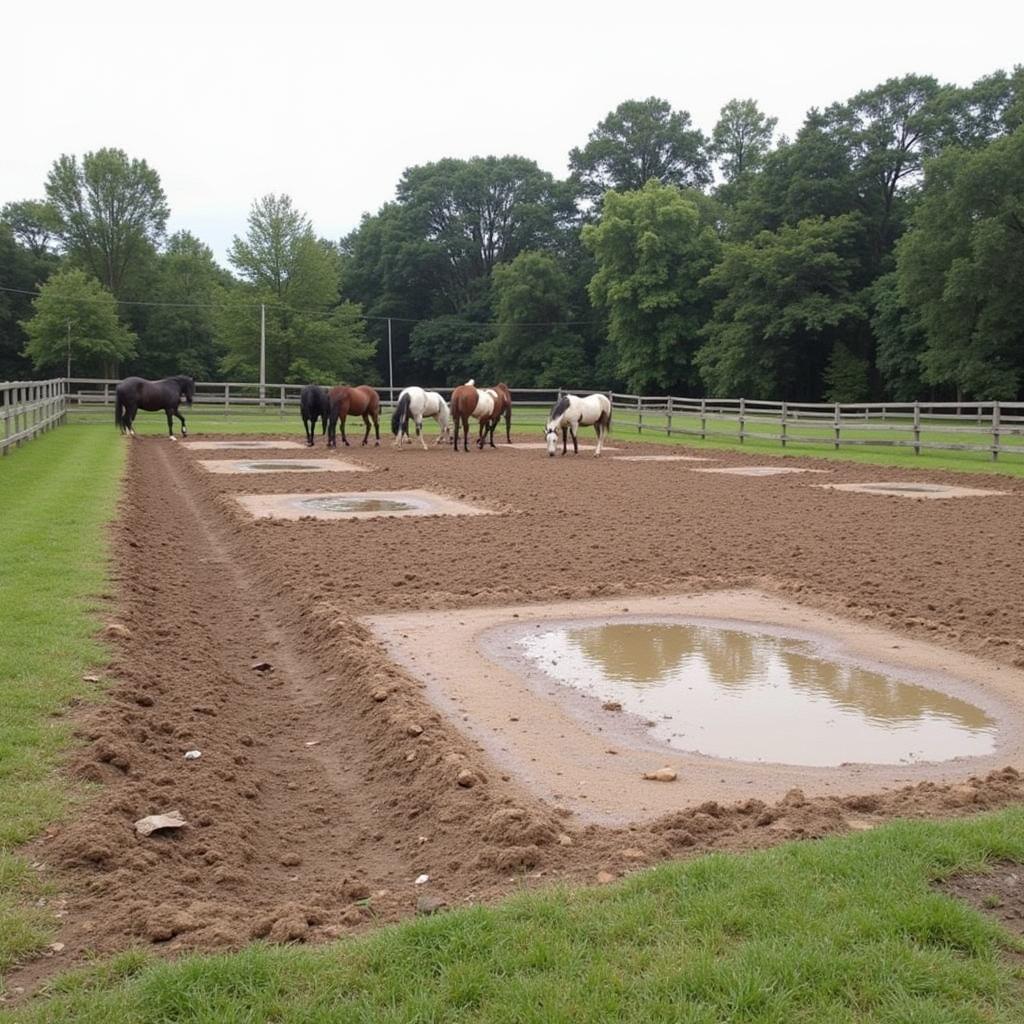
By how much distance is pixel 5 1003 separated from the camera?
2916 millimetres

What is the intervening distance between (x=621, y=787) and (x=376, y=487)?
43.3 ft

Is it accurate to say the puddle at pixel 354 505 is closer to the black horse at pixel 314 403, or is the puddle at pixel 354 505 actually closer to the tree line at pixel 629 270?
the black horse at pixel 314 403

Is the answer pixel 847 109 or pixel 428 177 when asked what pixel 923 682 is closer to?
pixel 847 109

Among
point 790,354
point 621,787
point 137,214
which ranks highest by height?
point 137,214

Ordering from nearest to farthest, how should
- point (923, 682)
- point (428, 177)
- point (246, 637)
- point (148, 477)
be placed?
point (923, 682) < point (246, 637) < point (148, 477) < point (428, 177)

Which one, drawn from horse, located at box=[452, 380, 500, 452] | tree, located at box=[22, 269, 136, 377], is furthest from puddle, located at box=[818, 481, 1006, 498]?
tree, located at box=[22, 269, 136, 377]

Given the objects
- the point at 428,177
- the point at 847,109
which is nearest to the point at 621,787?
the point at 847,109

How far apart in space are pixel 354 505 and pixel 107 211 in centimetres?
6397

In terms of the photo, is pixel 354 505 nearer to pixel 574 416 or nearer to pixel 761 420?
pixel 574 416

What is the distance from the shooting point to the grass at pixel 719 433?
23094mm

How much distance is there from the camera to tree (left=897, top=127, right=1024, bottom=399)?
43000 millimetres

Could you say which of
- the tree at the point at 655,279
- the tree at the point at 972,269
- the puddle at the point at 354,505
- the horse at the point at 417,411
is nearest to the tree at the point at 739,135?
the tree at the point at 655,279

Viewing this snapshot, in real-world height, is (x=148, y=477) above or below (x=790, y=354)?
below

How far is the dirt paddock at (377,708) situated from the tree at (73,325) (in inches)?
1813
